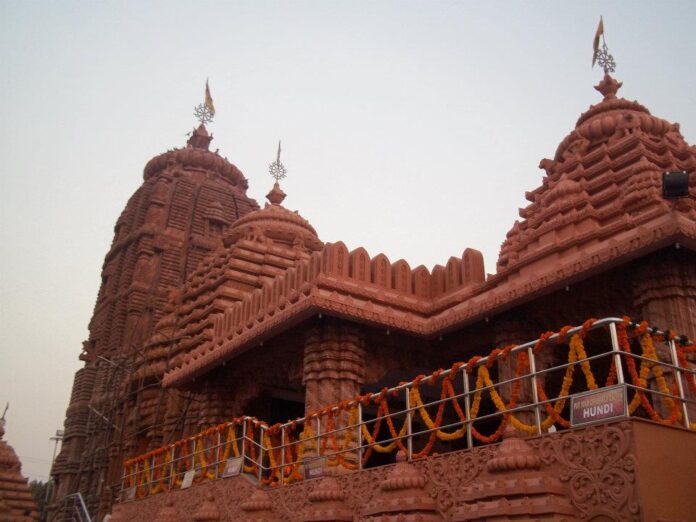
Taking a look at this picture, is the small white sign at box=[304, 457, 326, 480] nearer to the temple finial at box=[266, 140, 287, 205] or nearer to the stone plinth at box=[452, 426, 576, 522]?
the stone plinth at box=[452, 426, 576, 522]

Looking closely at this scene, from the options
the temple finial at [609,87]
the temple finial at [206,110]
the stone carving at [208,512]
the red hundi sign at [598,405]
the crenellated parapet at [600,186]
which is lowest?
the stone carving at [208,512]

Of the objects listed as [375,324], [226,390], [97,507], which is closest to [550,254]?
[375,324]

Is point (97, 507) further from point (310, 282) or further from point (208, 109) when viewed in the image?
point (208, 109)

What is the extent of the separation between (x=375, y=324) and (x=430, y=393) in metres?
5.01

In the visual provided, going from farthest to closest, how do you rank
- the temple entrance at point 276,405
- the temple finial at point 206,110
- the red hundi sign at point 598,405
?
the temple finial at point 206,110
the temple entrance at point 276,405
the red hundi sign at point 598,405

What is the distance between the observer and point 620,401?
6.66 meters

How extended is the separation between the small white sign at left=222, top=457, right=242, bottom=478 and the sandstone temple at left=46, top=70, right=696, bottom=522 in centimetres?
5

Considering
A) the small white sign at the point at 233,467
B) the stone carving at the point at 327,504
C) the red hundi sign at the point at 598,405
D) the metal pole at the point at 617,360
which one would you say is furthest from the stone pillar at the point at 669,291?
the small white sign at the point at 233,467

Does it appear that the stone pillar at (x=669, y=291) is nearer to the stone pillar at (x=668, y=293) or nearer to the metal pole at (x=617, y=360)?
the stone pillar at (x=668, y=293)

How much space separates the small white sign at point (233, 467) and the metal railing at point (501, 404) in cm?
3

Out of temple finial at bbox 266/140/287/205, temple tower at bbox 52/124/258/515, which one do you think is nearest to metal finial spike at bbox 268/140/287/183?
temple finial at bbox 266/140/287/205

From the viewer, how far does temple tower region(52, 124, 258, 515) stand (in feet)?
110

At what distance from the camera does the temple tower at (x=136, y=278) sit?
3341 cm

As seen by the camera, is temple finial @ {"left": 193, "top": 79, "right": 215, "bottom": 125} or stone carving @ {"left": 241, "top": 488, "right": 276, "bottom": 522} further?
temple finial @ {"left": 193, "top": 79, "right": 215, "bottom": 125}
